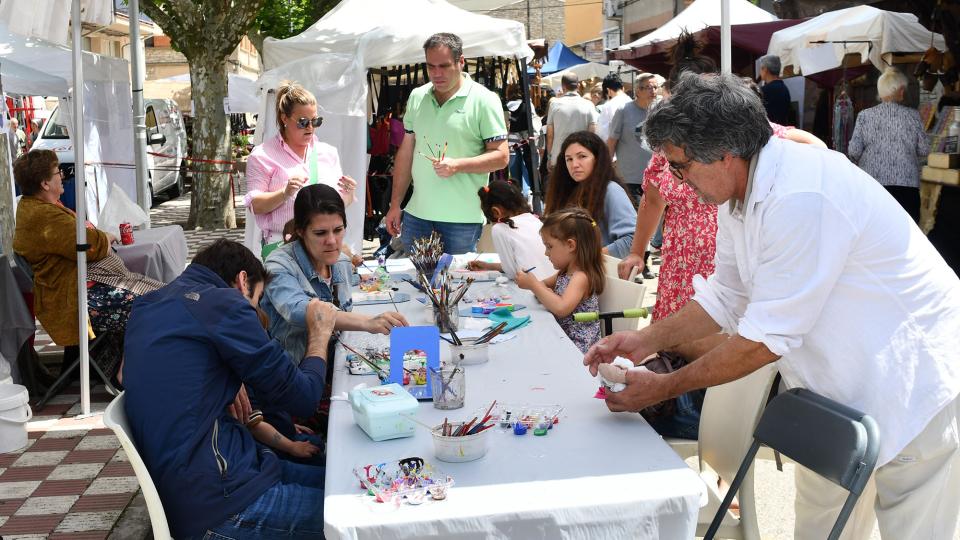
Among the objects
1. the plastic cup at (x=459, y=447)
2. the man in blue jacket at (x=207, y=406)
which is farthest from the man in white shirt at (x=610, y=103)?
the plastic cup at (x=459, y=447)

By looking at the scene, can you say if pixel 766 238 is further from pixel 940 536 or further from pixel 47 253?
pixel 47 253

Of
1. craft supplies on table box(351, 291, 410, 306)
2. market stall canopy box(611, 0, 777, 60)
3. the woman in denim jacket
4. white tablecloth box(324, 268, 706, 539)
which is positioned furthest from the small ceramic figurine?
market stall canopy box(611, 0, 777, 60)

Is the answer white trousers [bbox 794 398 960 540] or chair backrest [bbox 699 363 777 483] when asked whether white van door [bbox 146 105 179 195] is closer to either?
chair backrest [bbox 699 363 777 483]

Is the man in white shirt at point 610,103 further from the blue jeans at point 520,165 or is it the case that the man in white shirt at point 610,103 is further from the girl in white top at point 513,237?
the girl in white top at point 513,237

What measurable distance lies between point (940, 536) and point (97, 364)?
Result: 485 cm

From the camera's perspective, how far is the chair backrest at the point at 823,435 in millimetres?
1997

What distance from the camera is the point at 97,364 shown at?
5.72 m

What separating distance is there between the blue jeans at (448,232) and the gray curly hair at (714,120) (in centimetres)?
316

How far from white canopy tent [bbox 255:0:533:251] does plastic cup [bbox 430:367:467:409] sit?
6.02m

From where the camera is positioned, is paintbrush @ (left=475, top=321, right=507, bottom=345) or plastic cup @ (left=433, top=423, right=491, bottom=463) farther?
paintbrush @ (left=475, top=321, right=507, bottom=345)

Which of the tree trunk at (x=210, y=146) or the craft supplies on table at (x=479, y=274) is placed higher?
the tree trunk at (x=210, y=146)

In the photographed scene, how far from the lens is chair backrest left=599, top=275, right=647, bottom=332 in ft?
12.9

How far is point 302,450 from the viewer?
3.12m

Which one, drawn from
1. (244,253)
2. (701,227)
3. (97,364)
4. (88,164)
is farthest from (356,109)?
(244,253)
